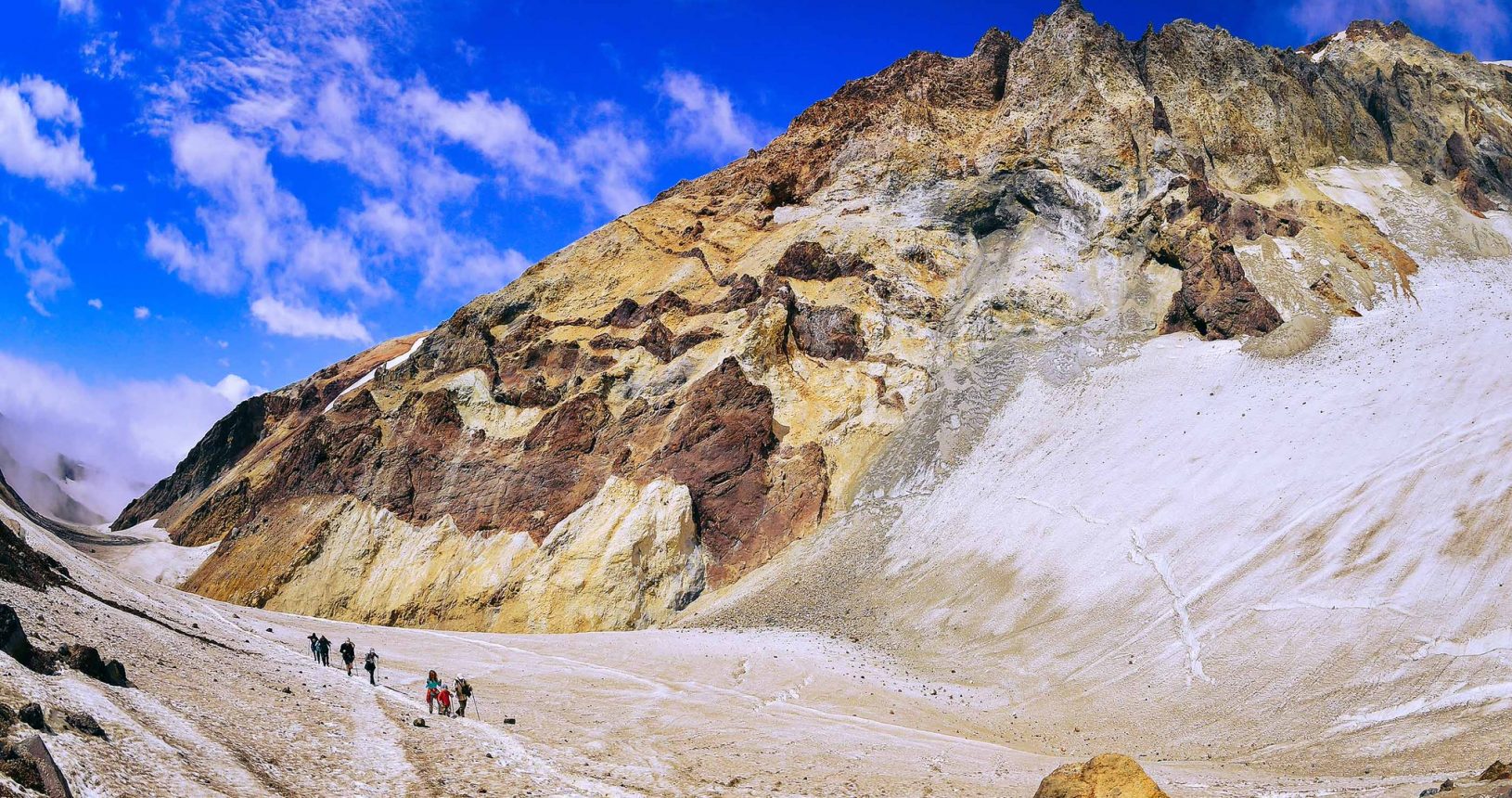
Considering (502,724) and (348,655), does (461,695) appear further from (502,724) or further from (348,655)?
(348,655)

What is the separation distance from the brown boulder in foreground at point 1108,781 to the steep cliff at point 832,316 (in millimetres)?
37247

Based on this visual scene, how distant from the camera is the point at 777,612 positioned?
140 ft

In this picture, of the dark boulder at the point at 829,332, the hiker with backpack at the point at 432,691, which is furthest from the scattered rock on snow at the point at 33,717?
the dark boulder at the point at 829,332

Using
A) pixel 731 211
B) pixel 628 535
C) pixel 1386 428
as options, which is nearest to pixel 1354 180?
pixel 1386 428

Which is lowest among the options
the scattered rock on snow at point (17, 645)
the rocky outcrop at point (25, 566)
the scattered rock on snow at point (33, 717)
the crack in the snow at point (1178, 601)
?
the crack in the snow at point (1178, 601)

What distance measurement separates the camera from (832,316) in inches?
2511

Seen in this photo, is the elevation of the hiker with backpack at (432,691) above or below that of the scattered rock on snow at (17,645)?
below

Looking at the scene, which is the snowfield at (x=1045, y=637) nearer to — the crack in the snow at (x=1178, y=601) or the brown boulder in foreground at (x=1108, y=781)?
the crack in the snow at (x=1178, y=601)

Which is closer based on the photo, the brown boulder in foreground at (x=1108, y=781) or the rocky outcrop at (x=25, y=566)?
the brown boulder in foreground at (x=1108, y=781)

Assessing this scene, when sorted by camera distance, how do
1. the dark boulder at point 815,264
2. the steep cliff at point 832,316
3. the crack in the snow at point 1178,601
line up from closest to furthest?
the crack in the snow at point 1178,601, the steep cliff at point 832,316, the dark boulder at point 815,264

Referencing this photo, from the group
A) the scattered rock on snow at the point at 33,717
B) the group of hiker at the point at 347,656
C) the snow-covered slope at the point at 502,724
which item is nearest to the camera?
the scattered rock on snow at the point at 33,717

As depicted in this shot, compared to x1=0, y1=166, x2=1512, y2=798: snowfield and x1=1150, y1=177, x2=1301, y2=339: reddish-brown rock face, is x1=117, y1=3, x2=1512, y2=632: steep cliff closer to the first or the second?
x1=1150, y1=177, x2=1301, y2=339: reddish-brown rock face

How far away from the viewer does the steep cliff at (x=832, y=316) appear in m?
52.1

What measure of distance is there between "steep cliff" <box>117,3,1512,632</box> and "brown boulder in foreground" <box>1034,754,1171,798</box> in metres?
37.2
